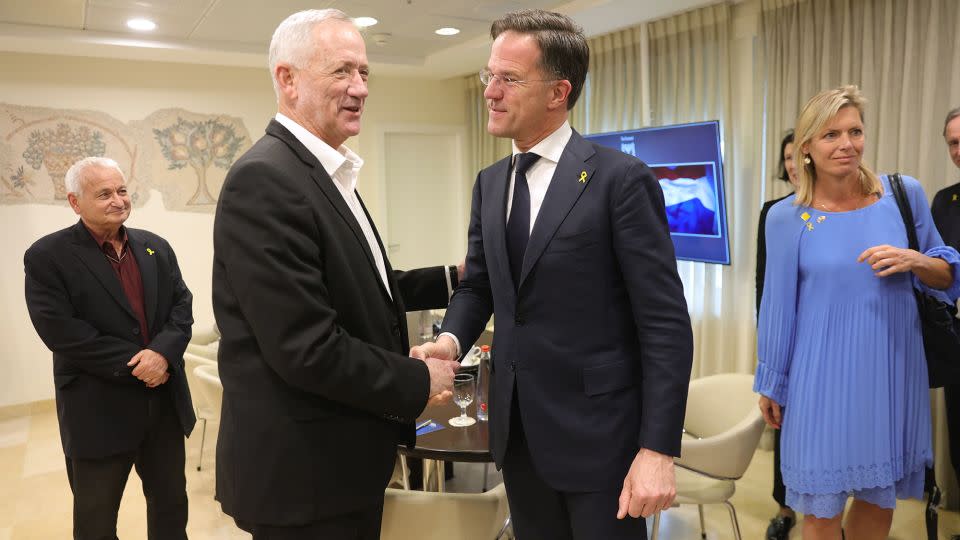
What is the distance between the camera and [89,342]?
243 cm

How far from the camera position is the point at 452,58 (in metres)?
6.09

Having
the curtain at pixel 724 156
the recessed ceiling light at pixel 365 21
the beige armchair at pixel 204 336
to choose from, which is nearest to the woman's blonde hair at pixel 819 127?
the curtain at pixel 724 156

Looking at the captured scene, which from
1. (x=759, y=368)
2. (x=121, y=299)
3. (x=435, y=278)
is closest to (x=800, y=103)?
(x=759, y=368)

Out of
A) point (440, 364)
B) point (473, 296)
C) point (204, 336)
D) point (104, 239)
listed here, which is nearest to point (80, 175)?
point (104, 239)

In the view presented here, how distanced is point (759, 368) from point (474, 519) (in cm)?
106

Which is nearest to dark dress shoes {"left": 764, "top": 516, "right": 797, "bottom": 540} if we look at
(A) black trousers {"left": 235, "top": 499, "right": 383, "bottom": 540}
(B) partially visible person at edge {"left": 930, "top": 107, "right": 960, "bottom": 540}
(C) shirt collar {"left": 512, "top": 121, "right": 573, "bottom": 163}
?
(B) partially visible person at edge {"left": 930, "top": 107, "right": 960, "bottom": 540}

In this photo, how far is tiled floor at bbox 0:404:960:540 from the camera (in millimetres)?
3199

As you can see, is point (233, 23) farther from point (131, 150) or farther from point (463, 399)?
point (463, 399)

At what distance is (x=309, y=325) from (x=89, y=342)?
5.09 feet

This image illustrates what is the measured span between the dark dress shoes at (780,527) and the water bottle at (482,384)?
1445 millimetres

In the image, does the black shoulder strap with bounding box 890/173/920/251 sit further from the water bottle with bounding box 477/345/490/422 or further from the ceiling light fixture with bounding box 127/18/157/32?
the ceiling light fixture with bounding box 127/18/157/32

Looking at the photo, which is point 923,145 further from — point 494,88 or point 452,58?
point 452,58

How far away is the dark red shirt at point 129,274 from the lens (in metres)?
2.59

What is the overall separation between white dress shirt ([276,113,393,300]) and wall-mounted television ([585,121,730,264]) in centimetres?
286
